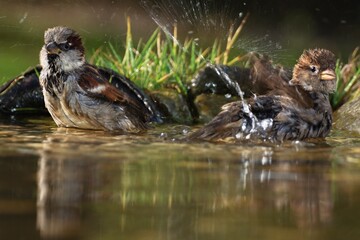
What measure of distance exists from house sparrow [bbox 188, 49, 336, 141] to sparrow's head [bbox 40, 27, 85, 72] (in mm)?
1378

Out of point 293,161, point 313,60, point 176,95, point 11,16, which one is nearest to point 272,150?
point 293,161

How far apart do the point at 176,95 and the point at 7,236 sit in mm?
5081

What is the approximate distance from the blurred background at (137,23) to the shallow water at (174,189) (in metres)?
6.75

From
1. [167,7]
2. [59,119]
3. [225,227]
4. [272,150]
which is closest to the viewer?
[225,227]

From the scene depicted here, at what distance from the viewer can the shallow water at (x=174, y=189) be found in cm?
371

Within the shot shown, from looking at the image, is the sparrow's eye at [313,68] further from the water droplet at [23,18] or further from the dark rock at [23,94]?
the water droplet at [23,18]

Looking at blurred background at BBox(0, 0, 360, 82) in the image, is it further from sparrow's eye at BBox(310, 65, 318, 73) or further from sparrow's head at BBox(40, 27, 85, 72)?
sparrow's eye at BBox(310, 65, 318, 73)

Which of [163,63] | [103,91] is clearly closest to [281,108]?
[103,91]

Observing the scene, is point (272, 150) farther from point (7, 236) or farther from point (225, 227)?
point (7, 236)

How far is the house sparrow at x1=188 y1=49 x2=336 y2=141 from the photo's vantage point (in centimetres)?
686

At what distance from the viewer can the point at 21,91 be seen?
8508 mm

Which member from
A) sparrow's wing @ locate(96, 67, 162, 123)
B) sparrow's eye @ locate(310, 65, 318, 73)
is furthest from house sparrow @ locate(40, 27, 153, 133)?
sparrow's eye @ locate(310, 65, 318, 73)

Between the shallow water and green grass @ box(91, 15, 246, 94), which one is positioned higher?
green grass @ box(91, 15, 246, 94)

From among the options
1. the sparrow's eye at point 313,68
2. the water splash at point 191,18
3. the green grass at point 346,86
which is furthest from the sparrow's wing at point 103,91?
the green grass at point 346,86
